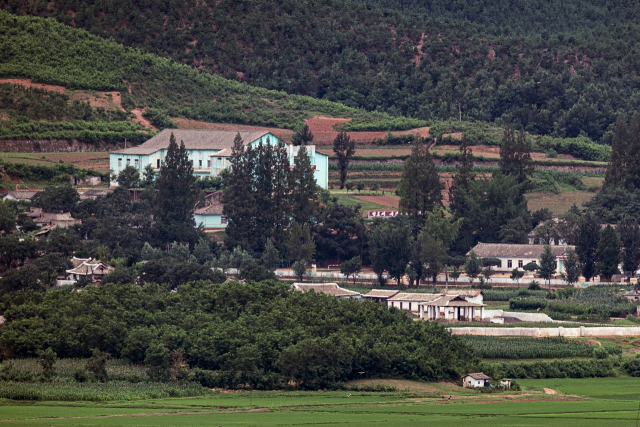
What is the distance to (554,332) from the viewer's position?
70312mm

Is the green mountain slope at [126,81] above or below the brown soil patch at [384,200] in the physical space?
above

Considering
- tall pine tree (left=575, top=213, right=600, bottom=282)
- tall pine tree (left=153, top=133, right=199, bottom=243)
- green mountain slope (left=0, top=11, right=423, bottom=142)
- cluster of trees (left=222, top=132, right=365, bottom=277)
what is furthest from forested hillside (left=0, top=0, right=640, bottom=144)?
tall pine tree (left=153, top=133, right=199, bottom=243)

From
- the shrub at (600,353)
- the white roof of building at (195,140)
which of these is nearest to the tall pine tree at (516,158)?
the white roof of building at (195,140)

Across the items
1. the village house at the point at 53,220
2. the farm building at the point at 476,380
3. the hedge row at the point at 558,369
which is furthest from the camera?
the village house at the point at 53,220

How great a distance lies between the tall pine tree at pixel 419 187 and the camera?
94188 mm

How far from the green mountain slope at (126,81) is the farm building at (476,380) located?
64.5 m

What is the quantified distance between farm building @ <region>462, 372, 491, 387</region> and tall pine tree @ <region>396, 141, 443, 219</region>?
36.1 metres

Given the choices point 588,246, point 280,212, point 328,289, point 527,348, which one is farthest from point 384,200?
point 527,348

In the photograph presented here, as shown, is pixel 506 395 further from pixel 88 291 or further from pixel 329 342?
pixel 88 291

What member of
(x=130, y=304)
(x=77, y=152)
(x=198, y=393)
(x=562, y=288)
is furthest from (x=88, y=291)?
(x=77, y=152)

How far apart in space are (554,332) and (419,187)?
87.3ft

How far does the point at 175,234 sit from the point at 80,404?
39.9 m

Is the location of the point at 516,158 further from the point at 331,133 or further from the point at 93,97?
the point at 93,97

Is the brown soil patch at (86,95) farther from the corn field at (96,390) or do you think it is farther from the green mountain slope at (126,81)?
the corn field at (96,390)
